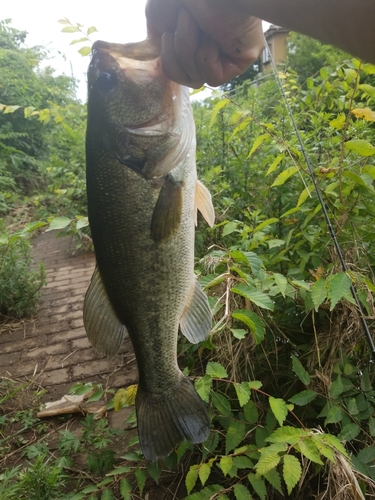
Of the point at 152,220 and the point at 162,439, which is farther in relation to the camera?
the point at 162,439

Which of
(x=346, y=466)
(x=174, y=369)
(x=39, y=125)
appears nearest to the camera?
(x=346, y=466)

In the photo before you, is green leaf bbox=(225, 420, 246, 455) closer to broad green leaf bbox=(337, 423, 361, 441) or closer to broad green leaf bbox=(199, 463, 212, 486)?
broad green leaf bbox=(199, 463, 212, 486)

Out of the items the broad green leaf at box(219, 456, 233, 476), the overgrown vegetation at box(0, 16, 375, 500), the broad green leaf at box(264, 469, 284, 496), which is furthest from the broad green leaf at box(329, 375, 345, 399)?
the broad green leaf at box(219, 456, 233, 476)

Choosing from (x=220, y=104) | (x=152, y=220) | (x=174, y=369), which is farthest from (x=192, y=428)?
(x=220, y=104)

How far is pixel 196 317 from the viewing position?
5.39ft

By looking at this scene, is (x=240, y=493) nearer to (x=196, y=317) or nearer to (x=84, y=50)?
(x=196, y=317)

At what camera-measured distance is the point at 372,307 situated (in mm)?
1776

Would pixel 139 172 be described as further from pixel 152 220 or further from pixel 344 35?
pixel 344 35

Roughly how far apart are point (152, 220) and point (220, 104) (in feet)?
4.08

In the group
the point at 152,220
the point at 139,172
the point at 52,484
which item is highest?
the point at 139,172

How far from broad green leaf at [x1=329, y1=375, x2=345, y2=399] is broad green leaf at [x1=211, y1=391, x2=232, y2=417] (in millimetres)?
450

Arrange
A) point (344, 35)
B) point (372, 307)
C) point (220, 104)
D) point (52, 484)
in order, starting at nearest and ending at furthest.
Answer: point (344, 35), point (372, 307), point (52, 484), point (220, 104)

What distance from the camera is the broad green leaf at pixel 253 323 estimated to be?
163cm

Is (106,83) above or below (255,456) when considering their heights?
above
